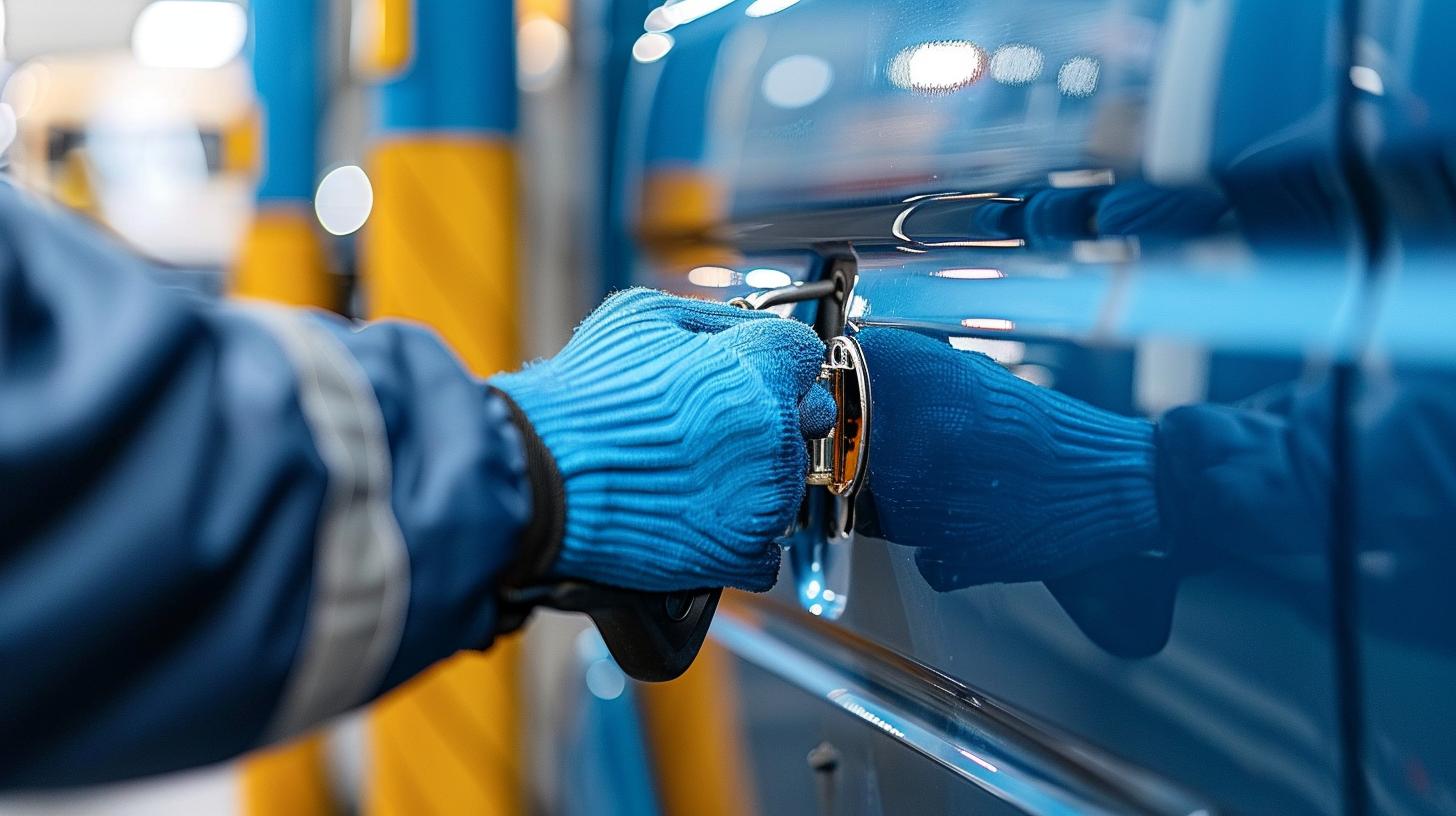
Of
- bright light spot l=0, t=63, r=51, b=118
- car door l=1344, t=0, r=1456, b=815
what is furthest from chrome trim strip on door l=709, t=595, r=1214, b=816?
bright light spot l=0, t=63, r=51, b=118

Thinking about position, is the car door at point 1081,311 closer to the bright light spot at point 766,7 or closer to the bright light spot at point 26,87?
the bright light spot at point 766,7

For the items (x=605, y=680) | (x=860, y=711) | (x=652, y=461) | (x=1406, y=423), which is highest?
(x=1406, y=423)

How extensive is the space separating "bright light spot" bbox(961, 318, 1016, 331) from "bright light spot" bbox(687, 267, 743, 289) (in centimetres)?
39

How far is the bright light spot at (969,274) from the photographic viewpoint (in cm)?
77

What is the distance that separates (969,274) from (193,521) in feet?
1.52

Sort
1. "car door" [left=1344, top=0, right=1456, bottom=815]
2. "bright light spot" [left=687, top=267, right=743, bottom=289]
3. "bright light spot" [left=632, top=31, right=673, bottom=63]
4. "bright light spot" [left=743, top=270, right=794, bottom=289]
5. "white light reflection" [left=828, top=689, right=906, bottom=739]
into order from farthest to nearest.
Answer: "bright light spot" [left=632, top=31, right=673, bottom=63] → "bright light spot" [left=687, top=267, right=743, bottom=289] → "bright light spot" [left=743, top=270, right=794, bottom=289] → "white light reflection" [left=828, top=689, right=906, bottom=739] → "car door" [left=1344, top=0, right=1456, bottom=815]

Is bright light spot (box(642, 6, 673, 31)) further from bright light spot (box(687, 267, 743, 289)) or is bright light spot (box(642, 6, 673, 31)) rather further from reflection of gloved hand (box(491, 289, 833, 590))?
reflection of gloved hand (box(491, 289, 833, 590))

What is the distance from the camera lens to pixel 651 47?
143 centimetres

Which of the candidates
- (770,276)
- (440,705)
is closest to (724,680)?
(770,276)

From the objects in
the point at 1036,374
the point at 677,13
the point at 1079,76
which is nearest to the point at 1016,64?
the point at 1079,76

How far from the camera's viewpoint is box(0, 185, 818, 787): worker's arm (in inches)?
23.2

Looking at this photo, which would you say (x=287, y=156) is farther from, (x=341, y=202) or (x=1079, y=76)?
(x=1079, y=76)

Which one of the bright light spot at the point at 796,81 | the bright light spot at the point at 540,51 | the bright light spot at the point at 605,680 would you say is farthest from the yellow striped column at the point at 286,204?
the bright light spot at the point at 796,81

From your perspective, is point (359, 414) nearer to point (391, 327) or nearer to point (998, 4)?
point (391, 327)
